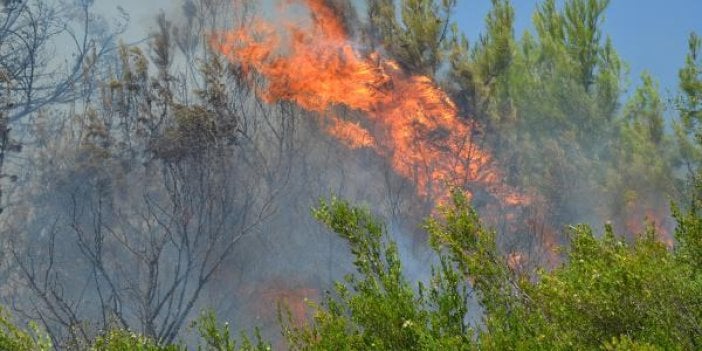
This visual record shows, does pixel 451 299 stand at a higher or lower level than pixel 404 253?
lower

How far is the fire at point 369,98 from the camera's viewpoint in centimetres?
1861

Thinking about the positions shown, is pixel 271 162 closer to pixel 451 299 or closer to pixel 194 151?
pixel 194 151

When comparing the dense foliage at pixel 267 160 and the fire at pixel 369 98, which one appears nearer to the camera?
the dense foliage at pixel 267 160

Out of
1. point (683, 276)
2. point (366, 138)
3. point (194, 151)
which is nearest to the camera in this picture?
point (683, 276)

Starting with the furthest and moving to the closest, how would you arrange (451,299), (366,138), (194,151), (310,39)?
(366,138) → (310,39) → (194,151) → (451,299)

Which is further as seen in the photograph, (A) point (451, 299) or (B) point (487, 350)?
(A) point (451, 299)

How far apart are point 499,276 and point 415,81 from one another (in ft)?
51.4

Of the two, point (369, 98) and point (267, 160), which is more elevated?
point (369, 98)

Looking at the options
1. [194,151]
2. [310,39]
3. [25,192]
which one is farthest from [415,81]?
[25,192]

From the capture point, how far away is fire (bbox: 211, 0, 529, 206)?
61.1 ft

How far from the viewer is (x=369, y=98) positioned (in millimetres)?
20641

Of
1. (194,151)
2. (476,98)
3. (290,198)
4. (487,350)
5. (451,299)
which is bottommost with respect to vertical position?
(487,350)

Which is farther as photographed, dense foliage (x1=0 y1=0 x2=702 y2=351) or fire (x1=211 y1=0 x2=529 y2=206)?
fire (x1=211 y1=0 x2=529 y2=206)

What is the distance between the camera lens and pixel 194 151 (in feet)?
48.0
